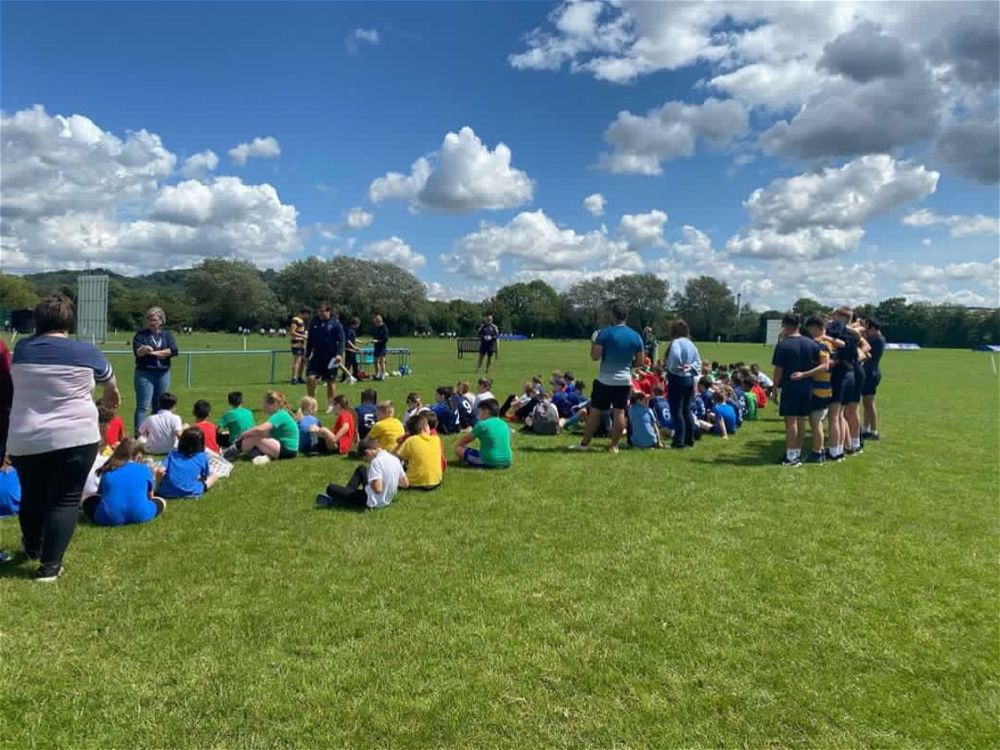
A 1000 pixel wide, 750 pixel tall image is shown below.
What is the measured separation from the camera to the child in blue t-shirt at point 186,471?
7.09 meters

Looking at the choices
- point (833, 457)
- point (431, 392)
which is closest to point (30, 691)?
point (833, 457)

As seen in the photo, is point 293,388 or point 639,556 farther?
point 293,388

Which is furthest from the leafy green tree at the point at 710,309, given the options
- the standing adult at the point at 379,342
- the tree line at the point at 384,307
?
the standing adult at the point at 379,342

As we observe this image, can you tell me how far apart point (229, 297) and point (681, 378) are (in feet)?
289

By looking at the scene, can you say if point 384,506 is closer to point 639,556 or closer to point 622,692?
point 639,556

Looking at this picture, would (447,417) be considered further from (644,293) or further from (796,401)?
(644,293)

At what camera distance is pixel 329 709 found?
3346 mm

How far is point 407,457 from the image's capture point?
7.63 meters

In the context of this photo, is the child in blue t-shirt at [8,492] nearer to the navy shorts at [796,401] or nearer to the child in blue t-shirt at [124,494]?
the child in blue t-shirt at [124,494]

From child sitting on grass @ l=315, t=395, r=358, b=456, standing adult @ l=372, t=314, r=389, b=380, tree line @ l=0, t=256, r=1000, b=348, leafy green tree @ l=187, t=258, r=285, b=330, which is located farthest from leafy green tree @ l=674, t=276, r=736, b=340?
child sitting on grass @ l=315, t=395, r=358, b=456

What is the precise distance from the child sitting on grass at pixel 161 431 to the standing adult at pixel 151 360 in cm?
45

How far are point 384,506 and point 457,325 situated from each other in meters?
90.3

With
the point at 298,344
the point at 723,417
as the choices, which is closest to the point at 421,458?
the point at 723,417

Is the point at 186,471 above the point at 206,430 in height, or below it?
below
